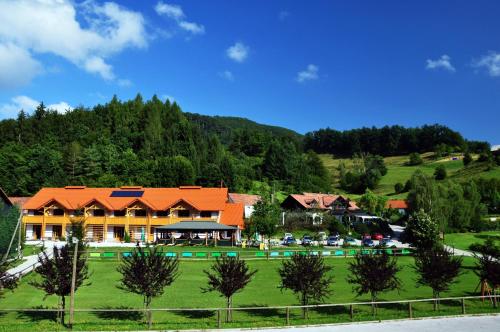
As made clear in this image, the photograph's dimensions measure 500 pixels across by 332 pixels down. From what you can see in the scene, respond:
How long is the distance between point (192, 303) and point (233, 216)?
36.8 m

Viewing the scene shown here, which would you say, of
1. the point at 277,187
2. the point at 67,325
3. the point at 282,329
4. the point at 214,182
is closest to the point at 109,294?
the point at 67,325

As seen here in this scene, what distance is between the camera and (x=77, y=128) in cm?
11119

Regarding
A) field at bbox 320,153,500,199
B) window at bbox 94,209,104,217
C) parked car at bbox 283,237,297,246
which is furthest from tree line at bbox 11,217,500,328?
field at bbox 320,153,500,199

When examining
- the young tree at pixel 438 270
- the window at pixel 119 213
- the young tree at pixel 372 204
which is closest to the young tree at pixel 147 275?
the young tree at pixel 438 270

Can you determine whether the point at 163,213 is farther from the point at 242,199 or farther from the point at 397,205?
the point at 397,205

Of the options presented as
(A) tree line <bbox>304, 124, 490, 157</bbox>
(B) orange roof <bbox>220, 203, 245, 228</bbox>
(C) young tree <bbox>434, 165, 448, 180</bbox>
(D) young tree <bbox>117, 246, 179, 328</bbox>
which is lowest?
(D) young tree <bbox>117, 246, 179, 328</bbox>

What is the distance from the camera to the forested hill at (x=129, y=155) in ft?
307

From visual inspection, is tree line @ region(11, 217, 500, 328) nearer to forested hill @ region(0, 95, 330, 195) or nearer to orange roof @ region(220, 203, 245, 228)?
orange roof @ region(220, 203, 245, 228)

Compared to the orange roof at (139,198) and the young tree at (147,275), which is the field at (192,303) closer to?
the young tree at (147,275)

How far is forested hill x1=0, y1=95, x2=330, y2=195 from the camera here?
9369 centimetres

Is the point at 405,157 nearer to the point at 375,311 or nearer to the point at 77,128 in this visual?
the point at 77,128

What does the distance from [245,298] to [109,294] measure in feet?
28.4

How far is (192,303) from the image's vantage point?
25.9 meters

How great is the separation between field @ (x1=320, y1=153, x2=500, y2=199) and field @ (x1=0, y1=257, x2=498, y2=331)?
91.8m
